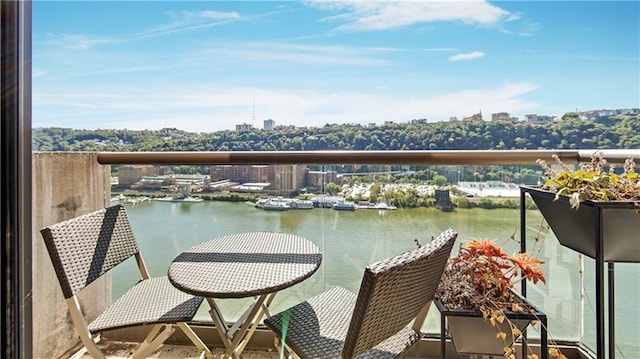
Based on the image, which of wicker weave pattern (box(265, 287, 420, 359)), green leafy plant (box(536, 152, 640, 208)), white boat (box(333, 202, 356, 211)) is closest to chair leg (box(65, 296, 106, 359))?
wicker weave pattern (box(265, 287, 420, 359))

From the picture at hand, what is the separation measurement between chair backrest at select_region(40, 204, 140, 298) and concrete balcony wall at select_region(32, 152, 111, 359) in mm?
490

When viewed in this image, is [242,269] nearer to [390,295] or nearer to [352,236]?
[390,295]

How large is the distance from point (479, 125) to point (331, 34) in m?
3.73

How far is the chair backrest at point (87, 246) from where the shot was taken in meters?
1.39

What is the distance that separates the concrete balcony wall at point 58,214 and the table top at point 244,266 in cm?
90

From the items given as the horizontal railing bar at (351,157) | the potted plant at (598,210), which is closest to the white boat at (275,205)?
the horizontal railing bar at (351,157)

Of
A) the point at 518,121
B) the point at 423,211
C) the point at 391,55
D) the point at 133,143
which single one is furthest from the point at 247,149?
the point at 391,55

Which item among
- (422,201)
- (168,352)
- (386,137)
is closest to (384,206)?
(422,201)

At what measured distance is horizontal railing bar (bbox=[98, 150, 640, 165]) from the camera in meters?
1.88

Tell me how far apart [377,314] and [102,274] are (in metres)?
1.27

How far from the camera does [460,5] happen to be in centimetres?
494

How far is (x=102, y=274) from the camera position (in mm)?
1591

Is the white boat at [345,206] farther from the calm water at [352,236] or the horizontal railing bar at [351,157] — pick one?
the horizontal railing bar at [351,157]

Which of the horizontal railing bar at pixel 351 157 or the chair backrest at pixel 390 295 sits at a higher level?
the horizontal railing bar at pixel 351 157
